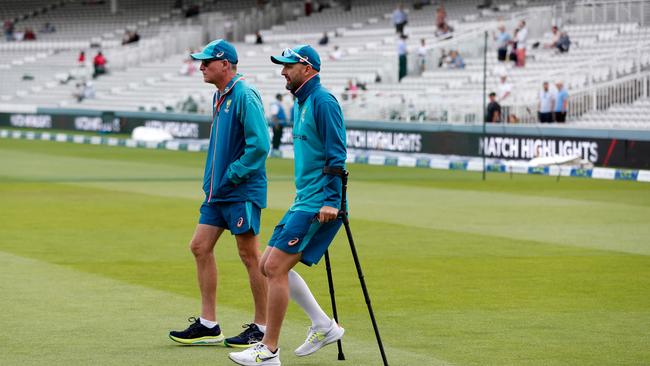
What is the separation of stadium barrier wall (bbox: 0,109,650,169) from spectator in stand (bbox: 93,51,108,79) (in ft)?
49.1

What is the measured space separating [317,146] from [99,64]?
52564 mm

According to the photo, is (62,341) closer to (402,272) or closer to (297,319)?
(297,319)

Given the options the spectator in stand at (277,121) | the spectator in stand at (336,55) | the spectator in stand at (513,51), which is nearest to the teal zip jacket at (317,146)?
the spectator in stand at (277,121)

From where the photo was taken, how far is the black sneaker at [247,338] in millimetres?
9477

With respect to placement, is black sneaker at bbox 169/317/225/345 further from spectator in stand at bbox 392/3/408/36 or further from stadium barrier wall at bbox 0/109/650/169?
spectator in stand at bbox 392/3/408/36

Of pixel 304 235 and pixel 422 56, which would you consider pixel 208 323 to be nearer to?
pixel 304 235

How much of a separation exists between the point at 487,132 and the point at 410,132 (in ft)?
11.1

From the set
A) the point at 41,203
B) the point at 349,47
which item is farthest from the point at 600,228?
the point at 349,47

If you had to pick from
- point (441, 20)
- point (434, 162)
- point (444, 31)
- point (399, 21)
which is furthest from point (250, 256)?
point (399, 21)

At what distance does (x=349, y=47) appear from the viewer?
50219 millimetres

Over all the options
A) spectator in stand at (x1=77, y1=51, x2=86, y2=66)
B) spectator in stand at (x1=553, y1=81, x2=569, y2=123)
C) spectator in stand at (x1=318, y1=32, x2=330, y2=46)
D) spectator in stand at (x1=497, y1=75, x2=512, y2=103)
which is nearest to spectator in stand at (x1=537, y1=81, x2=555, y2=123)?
spectator in stand at (x1=553, y1=81, x2=569, y2=123)

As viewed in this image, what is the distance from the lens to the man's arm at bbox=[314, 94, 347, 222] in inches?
335

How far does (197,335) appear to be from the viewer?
31.7ft

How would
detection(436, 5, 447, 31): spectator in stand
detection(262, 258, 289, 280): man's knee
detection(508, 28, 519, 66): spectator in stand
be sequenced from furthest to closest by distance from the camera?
detection(436, 5, 447, 31): spectator in stand, detection(508, 28, 519, 66): spectator in stand, detection(262, 258, 289, 280): man's knee
